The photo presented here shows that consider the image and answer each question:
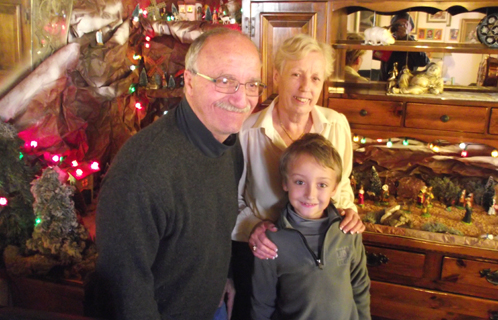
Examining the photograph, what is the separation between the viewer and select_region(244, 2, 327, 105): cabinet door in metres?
2.17

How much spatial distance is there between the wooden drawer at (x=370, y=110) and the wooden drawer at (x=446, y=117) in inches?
2.4

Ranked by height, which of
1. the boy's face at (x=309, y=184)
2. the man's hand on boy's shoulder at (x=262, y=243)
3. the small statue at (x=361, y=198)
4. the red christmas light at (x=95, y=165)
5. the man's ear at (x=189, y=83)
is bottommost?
the small statue at (x=361, y=198)

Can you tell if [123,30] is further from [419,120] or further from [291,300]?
[291,300]

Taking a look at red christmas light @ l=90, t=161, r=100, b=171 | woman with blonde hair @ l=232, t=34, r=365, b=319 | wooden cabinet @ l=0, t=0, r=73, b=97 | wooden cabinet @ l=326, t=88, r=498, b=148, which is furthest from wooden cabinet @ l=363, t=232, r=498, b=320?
wooden cabinet @ l=0, t=0, r=73, b=97

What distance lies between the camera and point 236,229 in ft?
5.64

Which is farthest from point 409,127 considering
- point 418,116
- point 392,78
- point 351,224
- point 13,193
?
point 13,193

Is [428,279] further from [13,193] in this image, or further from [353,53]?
[13,193]

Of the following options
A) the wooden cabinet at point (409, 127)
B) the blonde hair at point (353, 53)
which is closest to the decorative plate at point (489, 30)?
the wooden cabinet at point (409, 127)

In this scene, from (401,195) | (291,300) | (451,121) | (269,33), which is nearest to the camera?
(291,300)

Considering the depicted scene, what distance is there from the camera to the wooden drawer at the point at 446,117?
2061 mm

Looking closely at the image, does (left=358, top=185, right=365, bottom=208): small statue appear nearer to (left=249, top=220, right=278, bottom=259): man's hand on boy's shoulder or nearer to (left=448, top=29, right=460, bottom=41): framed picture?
(left=448, top=29, right=460, bottom=41): framed picture

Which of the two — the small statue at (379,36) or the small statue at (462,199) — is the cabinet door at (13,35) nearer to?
the small statue at (379,36)

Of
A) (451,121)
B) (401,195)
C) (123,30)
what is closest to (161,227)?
(451,121)

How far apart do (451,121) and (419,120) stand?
16 cm
